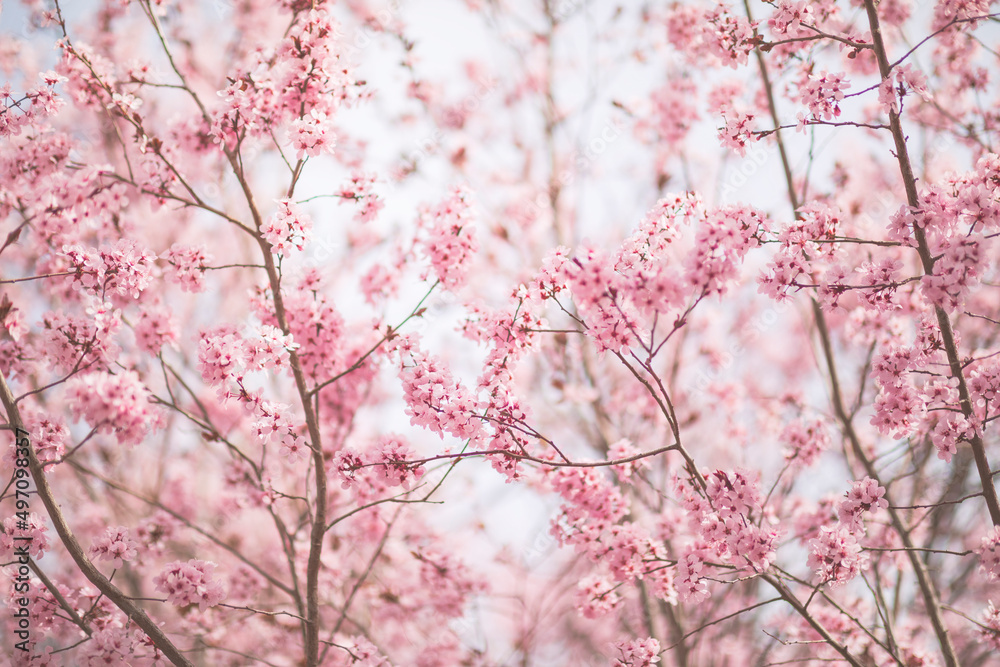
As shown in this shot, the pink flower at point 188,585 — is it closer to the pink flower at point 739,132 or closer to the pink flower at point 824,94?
the pink flower at point 739,132

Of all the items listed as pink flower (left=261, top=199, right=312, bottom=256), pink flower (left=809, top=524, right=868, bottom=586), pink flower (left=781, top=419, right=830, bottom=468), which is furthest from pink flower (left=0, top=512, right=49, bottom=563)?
pink flower (left=781, top=419, right=830, bottom=468)

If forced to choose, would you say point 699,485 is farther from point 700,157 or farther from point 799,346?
point 799,346

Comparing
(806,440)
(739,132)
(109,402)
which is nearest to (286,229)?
(109,402)

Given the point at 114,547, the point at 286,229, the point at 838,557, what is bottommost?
the point at 838,557

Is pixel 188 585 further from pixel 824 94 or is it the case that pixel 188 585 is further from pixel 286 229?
pixel 824 94

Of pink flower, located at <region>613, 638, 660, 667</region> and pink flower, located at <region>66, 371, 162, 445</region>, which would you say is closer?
pink flower, located at <region>66, 371, 162, 445</region>

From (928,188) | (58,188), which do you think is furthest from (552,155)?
(58,188)

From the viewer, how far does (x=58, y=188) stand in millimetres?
3924

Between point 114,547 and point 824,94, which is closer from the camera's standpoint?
point 824,94

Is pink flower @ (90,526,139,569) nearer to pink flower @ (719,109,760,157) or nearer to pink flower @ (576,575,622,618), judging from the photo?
pink flower @ (576,575,622,618)

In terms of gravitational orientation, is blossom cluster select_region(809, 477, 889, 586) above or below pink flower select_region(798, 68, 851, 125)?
below

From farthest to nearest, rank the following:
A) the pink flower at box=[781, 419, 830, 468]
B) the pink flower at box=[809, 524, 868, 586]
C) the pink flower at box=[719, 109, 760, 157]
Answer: the pink flower at box=[781, 419, 830, 468]
the pink flower at box=[719, 109, 760, 157]
the pink flower at box=[809, 524, 868, 586]

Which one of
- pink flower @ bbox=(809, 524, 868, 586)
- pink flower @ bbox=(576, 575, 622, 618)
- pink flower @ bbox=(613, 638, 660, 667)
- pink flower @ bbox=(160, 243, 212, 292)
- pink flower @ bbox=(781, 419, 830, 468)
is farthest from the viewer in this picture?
pink flower @ bbox=(781, 419, 830, 468)

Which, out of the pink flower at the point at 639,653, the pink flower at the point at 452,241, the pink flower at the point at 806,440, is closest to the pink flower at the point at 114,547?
the pink flower at the point at 452,241
